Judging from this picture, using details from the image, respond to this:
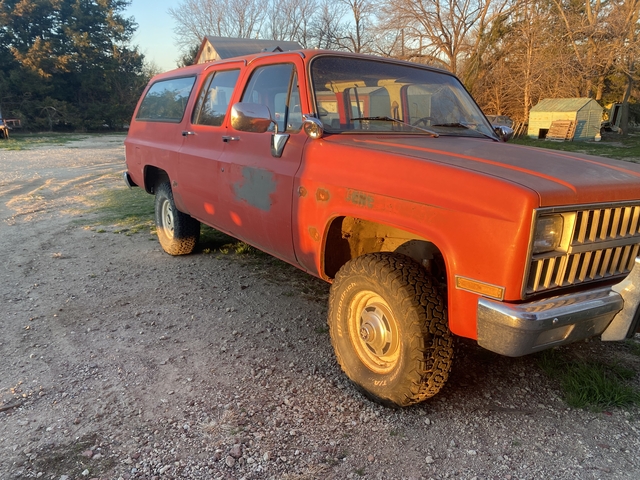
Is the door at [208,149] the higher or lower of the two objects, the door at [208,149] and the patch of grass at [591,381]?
the higher

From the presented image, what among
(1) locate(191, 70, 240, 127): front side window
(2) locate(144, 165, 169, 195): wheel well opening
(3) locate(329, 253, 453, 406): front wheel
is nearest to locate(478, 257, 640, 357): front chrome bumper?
(3) locate(329, 253, 453, 406): front wheel

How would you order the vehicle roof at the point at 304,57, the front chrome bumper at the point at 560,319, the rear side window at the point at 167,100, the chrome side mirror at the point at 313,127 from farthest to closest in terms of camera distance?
1. the rear side window at the point at 167,100
2. the vehicle roof at the point at 304,57
3. the chrome side mirror at the point at 313,127
4. the front chrome bumper at the point at 560,319

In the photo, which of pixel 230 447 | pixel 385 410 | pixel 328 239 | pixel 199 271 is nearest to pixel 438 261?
pixel 328 239

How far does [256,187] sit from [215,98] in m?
1.32

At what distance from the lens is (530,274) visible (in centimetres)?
214

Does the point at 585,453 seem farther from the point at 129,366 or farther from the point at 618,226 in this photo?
the point at 129,366

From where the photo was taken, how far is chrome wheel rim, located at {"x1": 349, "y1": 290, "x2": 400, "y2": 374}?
108 inches

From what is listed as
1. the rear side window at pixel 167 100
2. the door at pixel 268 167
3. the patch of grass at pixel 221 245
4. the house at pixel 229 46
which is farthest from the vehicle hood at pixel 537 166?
the house at pixel 229 46

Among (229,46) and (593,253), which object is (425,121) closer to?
(593,253)

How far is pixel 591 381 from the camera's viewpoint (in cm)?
295

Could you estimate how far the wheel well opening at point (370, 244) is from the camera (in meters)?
2.88

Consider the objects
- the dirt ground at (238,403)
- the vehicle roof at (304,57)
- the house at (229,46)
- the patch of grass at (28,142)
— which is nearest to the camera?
the dirt ground at (238,403)

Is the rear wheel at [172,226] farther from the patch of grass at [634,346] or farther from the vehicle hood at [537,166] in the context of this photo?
the patch of grass at [634,346]

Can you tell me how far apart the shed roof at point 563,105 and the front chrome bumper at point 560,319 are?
24407 millimetres
